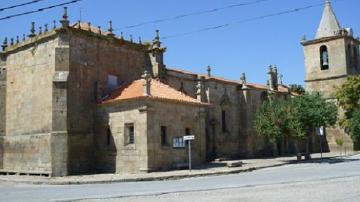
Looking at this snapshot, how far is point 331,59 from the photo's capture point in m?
50.1

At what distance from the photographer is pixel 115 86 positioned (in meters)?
29.9

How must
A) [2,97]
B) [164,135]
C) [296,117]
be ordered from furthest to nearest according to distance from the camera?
[296,117]
[2,97]
[164,135]

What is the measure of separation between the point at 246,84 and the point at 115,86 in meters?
16.8

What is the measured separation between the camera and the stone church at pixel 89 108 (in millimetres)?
25406

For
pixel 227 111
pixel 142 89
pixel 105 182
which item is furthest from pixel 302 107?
pixel 105 182

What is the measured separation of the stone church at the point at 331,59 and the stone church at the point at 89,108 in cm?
2548

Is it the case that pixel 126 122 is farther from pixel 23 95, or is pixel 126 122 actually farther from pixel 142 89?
pixel 23 95

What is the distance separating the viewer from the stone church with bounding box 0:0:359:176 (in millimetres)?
25406

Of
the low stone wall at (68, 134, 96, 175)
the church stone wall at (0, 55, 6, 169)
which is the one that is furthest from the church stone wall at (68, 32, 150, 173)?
the church stone wall at (0, 55, 6, 169)

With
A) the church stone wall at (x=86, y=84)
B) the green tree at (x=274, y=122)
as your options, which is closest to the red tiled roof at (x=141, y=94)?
the church stone wall at (x=86, y=84)

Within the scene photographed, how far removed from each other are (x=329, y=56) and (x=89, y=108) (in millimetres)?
32821

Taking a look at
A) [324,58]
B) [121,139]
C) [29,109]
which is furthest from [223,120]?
[324,58]

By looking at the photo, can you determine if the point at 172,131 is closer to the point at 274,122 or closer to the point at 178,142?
the point at 178,142

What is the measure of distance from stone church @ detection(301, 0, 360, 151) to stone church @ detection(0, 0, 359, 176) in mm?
25476
